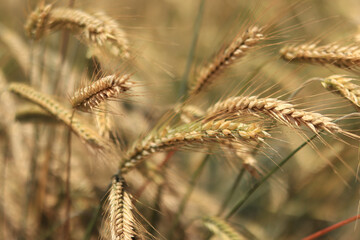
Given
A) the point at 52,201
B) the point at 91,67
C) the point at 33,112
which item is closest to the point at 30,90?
the point at 33,112

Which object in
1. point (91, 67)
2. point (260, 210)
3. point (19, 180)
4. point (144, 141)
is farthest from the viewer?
point (260, 210)

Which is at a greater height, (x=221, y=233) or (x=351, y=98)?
(x=351, y=98)

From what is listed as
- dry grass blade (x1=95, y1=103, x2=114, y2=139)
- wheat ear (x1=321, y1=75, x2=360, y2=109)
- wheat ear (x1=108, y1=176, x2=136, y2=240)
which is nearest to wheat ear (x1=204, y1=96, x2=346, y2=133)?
wheat ear (x1=321, y1=75, x2=360, y2=109)

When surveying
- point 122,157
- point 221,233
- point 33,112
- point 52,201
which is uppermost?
point 33,112

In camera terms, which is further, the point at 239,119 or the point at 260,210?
the point at 260,210

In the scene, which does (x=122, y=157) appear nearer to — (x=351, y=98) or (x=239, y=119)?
(x=239, y=119)
